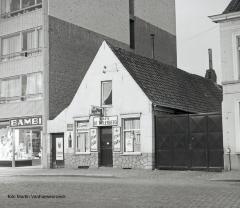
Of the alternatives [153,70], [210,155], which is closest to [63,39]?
[153,70]

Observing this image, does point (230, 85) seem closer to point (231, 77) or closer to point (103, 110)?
point (231, 77)

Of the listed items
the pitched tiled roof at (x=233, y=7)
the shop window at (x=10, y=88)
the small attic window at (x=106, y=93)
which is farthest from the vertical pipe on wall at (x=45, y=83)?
the pitched tiled roof at (x=233, y=7)

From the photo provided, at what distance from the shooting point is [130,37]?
42719 millimetres

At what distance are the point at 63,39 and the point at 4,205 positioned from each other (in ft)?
76.3

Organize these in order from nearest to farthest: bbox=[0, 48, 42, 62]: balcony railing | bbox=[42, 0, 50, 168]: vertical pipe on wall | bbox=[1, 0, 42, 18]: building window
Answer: bbox=[42, 0, 50, 168]: vertical pipe on wall → bbox=[0, 48, 42, 62]: balcony railing → bbox=[1, 0, 42, 18]: building window

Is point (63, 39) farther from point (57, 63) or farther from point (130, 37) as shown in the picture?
point (130, 37)

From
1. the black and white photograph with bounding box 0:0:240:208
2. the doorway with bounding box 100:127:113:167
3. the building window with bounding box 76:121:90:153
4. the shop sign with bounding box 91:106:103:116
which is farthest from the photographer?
the building window with bounding box 76:121:90:153

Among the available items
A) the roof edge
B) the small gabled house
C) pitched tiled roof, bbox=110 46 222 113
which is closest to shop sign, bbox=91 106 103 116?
the small gabled house

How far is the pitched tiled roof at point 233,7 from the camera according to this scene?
74.1 feet

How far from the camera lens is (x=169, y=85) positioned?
30.7 metres

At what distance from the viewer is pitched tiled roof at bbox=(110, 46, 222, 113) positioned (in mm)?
27656

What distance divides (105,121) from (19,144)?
937 cm

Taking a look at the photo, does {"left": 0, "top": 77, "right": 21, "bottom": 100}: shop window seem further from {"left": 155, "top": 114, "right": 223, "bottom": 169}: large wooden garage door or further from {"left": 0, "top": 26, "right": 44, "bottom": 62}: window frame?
{"left": 155, "top": 114, "right": 223, "bottom": 169}: large wooden garage door

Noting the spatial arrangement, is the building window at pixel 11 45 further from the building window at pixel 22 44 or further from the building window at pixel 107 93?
the building window at pixel 107 93
